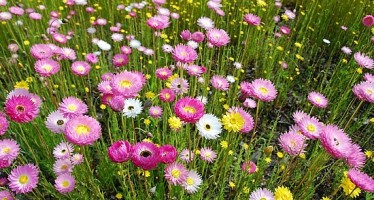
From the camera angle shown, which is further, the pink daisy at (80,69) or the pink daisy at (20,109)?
the pink daisy at (80,69)

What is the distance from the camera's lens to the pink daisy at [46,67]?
168 centimetres

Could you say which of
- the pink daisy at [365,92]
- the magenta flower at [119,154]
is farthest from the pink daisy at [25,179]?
the pink daisy at [365,92]

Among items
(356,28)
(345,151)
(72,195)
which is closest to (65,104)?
(72,195)

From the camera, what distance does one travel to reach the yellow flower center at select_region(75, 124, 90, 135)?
121 centimetres

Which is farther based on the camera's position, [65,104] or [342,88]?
[342,88]

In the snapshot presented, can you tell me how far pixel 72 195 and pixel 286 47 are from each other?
7.65 ft

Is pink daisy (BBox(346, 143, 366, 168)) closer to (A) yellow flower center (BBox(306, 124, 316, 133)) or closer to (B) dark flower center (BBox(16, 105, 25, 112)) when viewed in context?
(A) yellow flower center (BBox(306, 124, 316, 133))

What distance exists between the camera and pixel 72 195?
1700 mm

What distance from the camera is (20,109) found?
52.6 inches

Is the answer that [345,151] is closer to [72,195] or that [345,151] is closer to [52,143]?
[72,195]

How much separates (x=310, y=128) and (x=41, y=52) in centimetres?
150

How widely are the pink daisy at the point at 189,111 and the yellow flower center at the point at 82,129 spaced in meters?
0.35

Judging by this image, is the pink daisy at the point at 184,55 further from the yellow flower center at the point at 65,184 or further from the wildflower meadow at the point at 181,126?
the yellow flower center at the point at 65,184

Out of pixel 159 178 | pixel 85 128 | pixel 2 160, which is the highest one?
pixel 85 128
